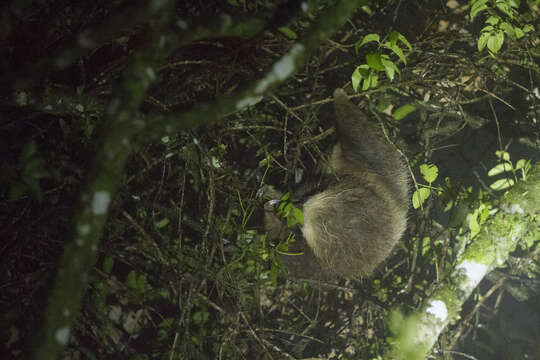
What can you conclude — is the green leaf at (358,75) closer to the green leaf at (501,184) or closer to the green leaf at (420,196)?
the green leaf at (420,196)

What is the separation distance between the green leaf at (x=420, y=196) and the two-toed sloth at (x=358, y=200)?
1.49 feet

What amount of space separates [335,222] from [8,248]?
7.99ft

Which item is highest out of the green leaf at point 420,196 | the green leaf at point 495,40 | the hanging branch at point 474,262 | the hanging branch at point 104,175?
the green leaf at point 495,40

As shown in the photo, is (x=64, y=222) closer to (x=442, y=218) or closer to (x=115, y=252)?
(x=115, y=252)

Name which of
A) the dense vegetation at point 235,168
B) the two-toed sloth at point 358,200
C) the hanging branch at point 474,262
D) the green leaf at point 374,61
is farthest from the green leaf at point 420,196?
the green leaf at point 374,61

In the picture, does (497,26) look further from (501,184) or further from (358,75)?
(501,184)

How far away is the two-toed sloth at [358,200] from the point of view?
2.80 metres

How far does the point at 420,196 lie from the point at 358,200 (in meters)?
0.60

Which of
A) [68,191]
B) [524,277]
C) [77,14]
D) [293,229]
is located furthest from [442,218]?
[77,14]

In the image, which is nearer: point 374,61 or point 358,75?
point 374,61

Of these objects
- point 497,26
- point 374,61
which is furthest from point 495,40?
point 374,61

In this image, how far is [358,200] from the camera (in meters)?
2.86

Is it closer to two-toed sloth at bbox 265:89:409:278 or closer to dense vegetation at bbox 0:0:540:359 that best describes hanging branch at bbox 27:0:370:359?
dense vegetation at bbox 0:0:540:359

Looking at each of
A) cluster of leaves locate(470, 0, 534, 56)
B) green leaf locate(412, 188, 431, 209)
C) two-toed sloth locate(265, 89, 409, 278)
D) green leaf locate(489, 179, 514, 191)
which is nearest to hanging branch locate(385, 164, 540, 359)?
green leaf locate(489, 179, 514, 191)
